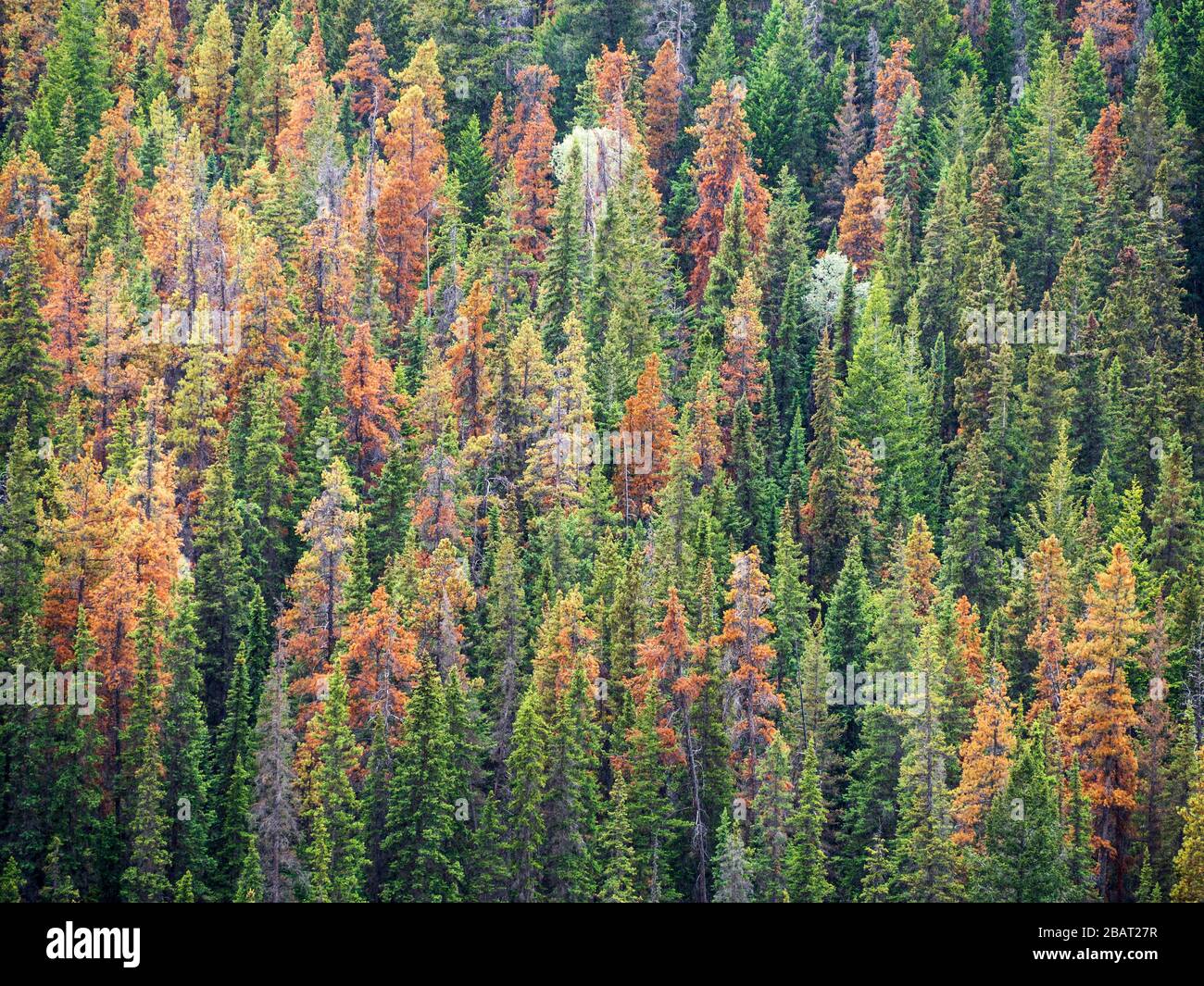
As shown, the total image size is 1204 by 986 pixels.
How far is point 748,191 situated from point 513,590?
39.9 meters

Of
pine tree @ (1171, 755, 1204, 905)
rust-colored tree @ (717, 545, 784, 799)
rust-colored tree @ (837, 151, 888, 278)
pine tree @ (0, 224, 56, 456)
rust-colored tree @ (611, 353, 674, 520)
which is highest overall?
rust-colored tree @ (837, 151, 888, 278)

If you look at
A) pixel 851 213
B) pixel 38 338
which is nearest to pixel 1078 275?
pixel 851 213

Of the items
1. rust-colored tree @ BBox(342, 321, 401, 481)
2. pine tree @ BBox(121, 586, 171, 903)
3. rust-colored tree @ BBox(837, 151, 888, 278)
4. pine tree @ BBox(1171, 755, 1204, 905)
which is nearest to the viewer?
pine tree @ BBox(1171, 755, 1204, 905)

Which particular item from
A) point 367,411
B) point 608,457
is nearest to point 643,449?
point 608,457

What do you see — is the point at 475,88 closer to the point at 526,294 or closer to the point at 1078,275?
the point at 526,294

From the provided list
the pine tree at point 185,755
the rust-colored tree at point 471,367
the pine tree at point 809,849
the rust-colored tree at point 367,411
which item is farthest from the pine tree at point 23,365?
the pine tree at point 809,849

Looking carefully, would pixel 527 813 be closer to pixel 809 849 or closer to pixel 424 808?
pixel 424 808

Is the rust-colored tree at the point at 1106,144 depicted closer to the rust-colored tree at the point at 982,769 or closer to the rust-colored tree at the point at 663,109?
the rust-colored tree at the point at 663,109

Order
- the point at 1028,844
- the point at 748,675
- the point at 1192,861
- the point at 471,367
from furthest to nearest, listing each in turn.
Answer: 1. the point at 471,367
2. the point at 748,675
3. the point at 1192,861
4. the point at 1028,844

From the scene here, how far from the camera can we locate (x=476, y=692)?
7744 centimetres

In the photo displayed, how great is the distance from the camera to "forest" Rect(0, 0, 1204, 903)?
7262cm

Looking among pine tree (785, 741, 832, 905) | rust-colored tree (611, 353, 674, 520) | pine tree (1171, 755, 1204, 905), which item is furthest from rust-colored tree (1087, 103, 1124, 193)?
pine tree (785, 741, 832, 905)

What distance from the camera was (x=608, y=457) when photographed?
90500 millimetres

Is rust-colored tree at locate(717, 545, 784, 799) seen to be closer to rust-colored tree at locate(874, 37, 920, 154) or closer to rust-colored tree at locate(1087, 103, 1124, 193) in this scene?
rust-colored tree at locate(1087, 103, 1124, 193)
